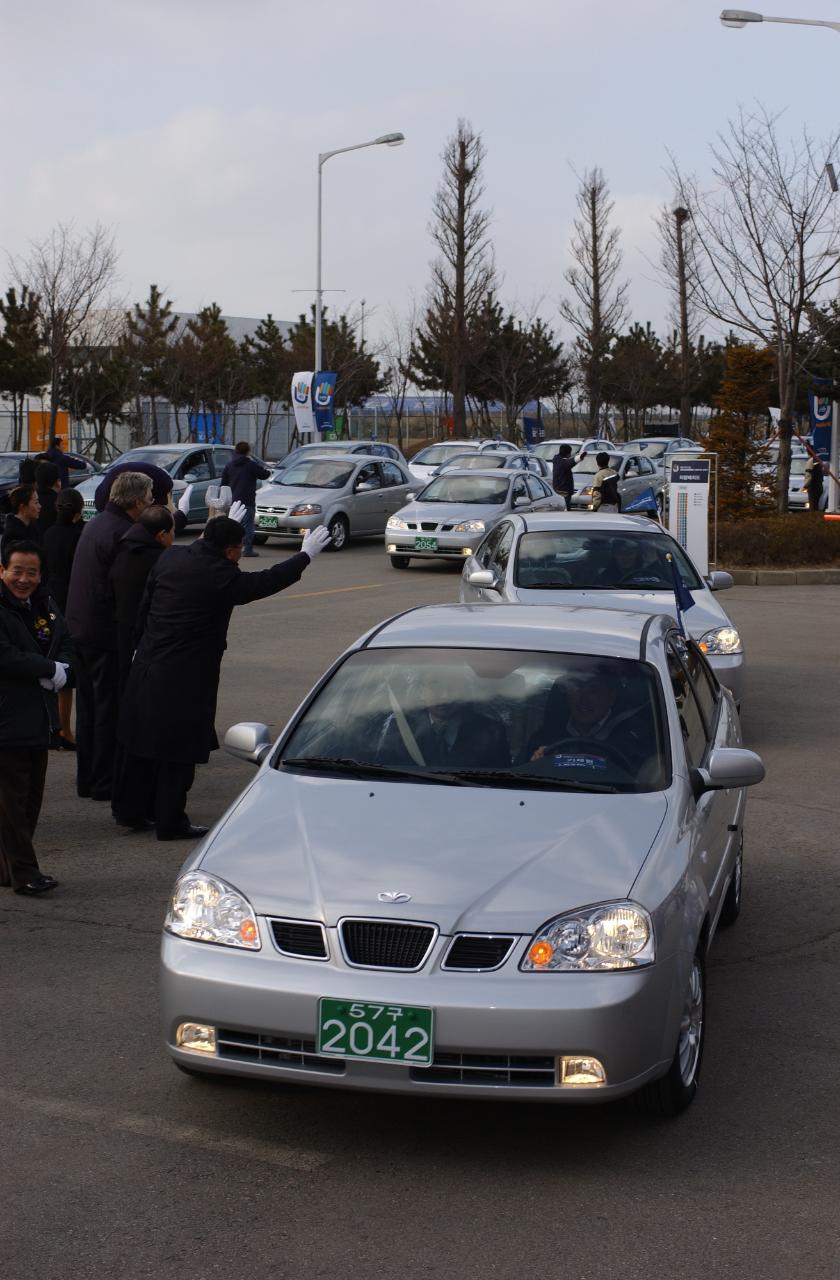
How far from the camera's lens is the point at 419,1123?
4832mm

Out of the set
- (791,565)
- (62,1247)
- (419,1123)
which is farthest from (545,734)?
(791,565)

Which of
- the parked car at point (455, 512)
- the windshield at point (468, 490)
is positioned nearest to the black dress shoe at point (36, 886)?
the parked car at point (455, 512)

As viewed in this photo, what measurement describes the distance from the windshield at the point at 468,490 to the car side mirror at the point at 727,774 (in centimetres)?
1958

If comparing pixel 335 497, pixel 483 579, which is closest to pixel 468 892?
pixel 483 579

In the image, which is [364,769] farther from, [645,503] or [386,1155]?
[645,503]

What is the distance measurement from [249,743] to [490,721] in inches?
36.5

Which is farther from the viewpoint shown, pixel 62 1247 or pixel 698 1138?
pixel 698 1138

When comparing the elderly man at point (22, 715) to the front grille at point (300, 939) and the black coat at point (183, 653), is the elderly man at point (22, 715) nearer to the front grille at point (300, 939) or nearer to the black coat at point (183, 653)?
the black coat at point (183, 653)

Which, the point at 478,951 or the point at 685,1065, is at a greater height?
the point at 478,951

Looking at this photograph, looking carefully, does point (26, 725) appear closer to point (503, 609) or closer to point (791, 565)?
point (503, 609)

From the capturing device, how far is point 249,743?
235 inches

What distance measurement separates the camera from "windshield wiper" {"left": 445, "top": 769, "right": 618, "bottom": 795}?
5.35 meters

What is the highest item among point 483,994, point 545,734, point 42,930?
point 545,734

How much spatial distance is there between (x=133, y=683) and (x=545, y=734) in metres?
2.96
